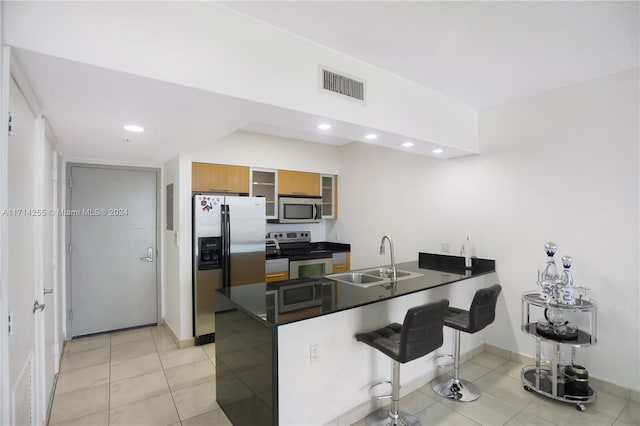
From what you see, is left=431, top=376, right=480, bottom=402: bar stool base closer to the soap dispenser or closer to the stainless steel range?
the soap dispenser

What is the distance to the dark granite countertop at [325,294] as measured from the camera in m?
1.84

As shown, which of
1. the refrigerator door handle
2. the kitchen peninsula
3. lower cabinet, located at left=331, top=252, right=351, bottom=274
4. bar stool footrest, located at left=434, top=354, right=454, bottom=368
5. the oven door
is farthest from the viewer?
lower cabinet, located at left=331, top=252, right=351, bottom=274

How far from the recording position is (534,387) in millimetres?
2619

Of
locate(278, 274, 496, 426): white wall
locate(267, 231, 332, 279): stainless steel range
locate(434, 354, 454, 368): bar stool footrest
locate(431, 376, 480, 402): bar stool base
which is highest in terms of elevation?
locate(267, 231, 332, 279): stainless steel range

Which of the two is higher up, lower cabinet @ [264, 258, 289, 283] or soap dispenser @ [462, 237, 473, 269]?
soap dispenser @ [462, 237, 473, 269]

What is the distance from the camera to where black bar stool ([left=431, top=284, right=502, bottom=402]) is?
240cm

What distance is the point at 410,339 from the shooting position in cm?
191

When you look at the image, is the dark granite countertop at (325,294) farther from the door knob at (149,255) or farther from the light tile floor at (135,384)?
the door knob at (149,255)

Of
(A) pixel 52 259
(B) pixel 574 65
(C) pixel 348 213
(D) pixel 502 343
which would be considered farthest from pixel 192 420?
(B) pixel 574 65

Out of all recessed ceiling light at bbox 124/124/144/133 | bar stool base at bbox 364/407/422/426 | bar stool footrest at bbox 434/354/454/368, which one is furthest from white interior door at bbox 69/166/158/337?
bar stool footrest at bbox 434/354/454/368

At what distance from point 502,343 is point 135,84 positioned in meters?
3.82

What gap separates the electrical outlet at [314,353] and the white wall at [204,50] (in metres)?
1.49

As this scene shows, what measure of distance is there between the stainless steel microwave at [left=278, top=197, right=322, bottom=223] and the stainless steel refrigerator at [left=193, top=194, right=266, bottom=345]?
2.71ft

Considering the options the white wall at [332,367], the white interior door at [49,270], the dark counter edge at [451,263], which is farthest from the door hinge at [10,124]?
the dark counter edge at [451,263]
